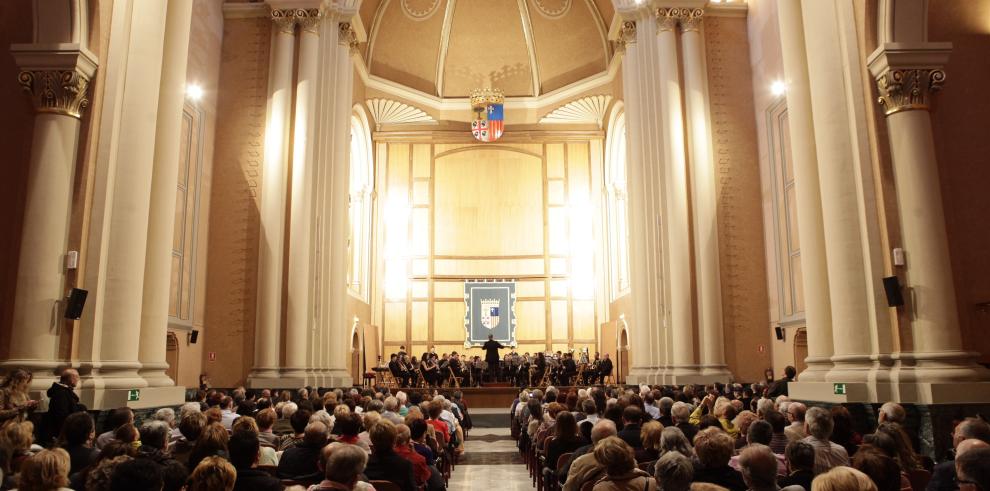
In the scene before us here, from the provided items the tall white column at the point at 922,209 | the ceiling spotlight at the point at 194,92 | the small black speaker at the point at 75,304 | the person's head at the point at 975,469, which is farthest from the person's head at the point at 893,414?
the ceiling spotlight at the point at 194,92

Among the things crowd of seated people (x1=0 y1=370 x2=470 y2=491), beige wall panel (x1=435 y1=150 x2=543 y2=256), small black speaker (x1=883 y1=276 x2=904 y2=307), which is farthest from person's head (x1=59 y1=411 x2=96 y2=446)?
beige wall panel (x1=435 y1=150 x2=543 y2=256)

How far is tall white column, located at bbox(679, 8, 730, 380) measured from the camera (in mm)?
15469

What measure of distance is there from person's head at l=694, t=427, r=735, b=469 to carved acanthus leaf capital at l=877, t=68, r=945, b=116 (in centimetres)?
569

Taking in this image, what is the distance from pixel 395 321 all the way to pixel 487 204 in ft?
16.4

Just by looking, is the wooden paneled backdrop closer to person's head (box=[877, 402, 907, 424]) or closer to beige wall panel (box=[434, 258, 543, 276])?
beige wall panel (box=[434, 258, 543, 276])

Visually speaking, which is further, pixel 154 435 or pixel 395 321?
pixel 395 321

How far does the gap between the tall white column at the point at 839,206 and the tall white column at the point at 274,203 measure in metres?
11.0

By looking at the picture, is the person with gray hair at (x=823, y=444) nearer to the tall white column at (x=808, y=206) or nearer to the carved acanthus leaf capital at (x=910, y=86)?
the tall white column at (x=808, y=206)

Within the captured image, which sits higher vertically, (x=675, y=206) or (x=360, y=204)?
(x=360, y=204)

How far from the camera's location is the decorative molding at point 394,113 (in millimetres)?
24750

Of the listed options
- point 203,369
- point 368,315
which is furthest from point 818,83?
point 368,315

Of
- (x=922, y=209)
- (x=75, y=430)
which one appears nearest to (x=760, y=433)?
(x=75, y=430)

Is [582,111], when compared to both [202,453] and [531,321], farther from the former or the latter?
[202,453]

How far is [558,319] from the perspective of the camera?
25.4 m
